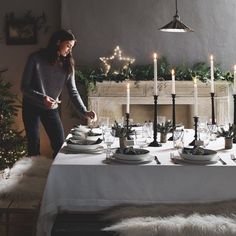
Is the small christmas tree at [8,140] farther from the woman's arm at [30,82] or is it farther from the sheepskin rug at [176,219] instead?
the sheepskin rug at [176,219]

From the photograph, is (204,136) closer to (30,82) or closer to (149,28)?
(30,82)

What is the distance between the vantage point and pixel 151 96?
5.05 meters

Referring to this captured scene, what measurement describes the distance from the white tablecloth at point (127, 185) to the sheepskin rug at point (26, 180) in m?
0.41

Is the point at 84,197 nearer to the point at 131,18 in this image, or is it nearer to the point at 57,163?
the point at 57,163

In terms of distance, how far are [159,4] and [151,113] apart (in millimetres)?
1278

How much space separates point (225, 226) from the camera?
1.79 m

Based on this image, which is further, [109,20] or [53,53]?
[109,20]

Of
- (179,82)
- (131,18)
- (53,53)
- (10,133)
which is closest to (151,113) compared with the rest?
(179,82)

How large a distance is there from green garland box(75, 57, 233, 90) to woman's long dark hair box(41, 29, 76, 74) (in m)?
1.28

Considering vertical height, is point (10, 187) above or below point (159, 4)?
below

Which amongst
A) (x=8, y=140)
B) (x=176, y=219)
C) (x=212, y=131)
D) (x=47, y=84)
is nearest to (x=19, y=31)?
(x=8, y=140)

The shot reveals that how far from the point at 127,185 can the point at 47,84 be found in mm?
1748

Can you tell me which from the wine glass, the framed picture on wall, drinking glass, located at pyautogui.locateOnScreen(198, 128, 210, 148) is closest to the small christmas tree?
the framed picture on wall

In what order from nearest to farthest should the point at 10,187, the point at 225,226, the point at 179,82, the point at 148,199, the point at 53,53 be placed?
the point at 225,226 < the point at 148,199 < the point at 10,187 < the point at 53,53 < the point at 179,82
